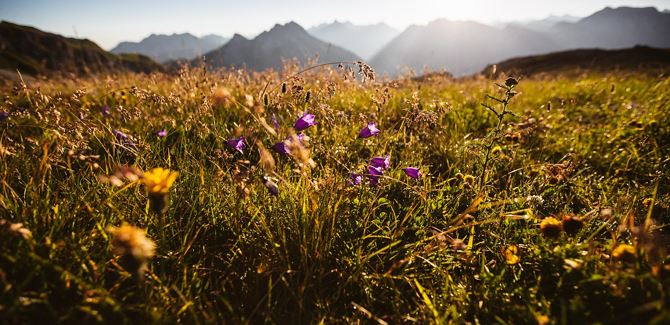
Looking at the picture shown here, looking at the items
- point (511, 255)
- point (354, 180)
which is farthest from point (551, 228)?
point (354, 180)

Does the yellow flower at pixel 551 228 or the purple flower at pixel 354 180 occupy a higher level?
the purple flower at pixel 354 180

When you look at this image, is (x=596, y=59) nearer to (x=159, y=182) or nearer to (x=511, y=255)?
(x=511, y=255)

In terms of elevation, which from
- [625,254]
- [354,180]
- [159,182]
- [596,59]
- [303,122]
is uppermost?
[596,59]

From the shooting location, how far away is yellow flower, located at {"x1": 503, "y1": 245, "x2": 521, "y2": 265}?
1667 mm

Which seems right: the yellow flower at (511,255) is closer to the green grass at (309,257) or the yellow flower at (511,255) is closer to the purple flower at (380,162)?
the green grass at (309,257)

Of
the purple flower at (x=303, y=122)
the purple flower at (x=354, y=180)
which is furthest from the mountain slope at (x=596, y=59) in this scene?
the purple flower at (x=303, y=122)

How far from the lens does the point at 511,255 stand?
171 centimetres

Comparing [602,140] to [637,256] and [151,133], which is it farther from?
[151,133]

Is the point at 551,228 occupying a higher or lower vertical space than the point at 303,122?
lower

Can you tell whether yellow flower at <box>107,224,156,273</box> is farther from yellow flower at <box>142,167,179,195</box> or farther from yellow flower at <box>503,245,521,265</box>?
yellow flower at <box>503,245,521,265</box>

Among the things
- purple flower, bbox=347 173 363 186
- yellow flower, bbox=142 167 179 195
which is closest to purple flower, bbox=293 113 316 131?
purple flower, bbox=347 173 363 186

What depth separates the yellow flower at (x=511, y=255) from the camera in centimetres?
167

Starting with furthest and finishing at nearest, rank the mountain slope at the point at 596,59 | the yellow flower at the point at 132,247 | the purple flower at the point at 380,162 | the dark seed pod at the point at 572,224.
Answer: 1. the mountain slope at the point at 596,59
2. the purple flower at the point at 380,162
3. the dark seed pod at the point at 572,224
4. the yellow flower at the point at 132,247

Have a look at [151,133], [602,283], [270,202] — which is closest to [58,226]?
[270,202]
